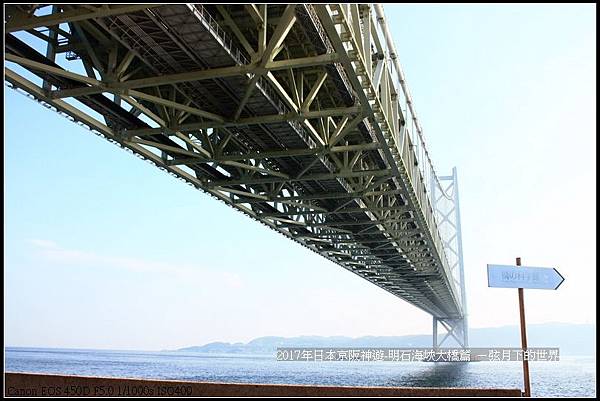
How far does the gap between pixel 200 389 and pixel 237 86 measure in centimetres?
888

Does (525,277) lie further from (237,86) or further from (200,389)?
(237,86)

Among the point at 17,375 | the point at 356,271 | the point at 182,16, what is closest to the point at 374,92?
the point at 182,16

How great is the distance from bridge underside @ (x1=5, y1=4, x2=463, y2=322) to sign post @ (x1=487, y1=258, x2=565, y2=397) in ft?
20.7

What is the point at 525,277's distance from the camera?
492 inches

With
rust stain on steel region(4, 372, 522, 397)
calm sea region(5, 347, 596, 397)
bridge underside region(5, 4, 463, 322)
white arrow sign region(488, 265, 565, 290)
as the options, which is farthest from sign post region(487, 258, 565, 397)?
calm sea region(5, 347, 596, 397)

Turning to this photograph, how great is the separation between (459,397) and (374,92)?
29.2 feet

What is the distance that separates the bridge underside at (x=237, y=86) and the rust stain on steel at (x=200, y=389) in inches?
302

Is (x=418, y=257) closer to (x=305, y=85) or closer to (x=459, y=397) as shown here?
(x=305, y=85)

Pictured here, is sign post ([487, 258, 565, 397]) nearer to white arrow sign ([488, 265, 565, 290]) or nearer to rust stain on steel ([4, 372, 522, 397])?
white arrow sign ([488, 265, 565, 290])

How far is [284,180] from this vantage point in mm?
25656

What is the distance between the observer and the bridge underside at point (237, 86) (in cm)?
1402

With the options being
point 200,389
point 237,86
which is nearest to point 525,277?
point 200,389

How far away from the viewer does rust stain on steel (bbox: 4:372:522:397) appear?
12039 mm

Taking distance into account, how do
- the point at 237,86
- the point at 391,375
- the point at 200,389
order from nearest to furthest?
1. the point at 200,389
2. the point at 237,86
3. the point at 391,375
